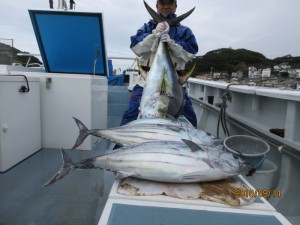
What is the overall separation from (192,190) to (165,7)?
2197 millimetres

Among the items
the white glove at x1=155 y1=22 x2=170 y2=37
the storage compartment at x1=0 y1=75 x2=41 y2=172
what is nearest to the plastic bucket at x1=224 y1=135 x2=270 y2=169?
the white glove at x1=155 y1=22 x2=170 y2=37

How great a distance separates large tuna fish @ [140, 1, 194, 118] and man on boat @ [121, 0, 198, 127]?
0.12 m

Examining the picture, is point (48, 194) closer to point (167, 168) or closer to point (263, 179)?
point (167, 168)

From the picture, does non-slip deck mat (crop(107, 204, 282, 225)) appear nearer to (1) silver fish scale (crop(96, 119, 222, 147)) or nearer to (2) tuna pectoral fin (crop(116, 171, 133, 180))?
(2) tuna pectoral fin (crop(116, 171, 133, 180))

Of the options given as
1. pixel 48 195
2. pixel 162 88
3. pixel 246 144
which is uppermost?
pixel 162 88

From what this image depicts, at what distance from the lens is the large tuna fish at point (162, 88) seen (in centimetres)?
226

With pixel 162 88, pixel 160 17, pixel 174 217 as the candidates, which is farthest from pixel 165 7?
pixel 174 217

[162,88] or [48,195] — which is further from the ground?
[162,88]

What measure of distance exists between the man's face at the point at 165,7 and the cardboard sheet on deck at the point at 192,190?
6.94ft

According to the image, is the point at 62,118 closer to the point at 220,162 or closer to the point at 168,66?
the point at 168,66

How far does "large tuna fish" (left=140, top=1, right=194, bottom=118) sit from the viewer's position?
2.26 m

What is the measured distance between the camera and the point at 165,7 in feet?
9.49

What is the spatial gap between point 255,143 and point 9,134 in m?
2.13

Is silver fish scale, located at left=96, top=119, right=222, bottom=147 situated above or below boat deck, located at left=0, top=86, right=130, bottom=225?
above
